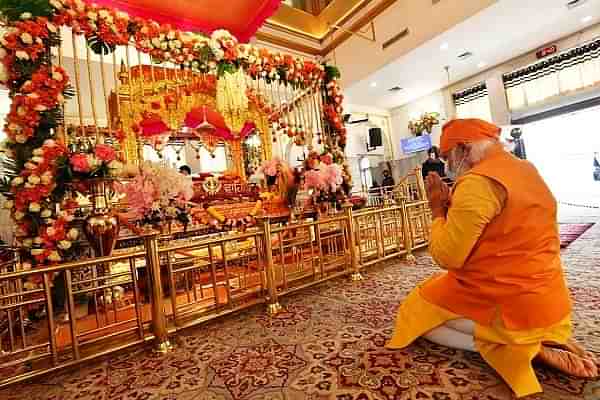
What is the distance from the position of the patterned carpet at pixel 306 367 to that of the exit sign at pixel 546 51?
8882 mm

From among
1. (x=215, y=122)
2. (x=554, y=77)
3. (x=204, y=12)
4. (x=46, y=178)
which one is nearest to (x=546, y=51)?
(x=554, y=77)

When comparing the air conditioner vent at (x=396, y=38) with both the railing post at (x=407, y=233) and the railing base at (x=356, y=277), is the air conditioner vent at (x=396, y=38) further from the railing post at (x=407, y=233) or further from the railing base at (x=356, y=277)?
the railing base at (x=356, y=277)

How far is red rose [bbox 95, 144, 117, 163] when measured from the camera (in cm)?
234

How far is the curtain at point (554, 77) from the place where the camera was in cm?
756

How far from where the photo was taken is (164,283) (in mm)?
2805

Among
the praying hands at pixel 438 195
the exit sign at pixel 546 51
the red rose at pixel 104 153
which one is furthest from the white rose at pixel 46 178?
the exit sign at pixel 546 51

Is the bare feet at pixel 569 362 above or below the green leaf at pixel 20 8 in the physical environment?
below

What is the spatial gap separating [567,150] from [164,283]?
42.2 feet

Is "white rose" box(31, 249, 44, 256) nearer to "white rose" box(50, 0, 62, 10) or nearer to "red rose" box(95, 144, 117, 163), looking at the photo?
"red rose" box(95, 144, 117, 163)

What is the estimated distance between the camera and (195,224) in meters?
3.39

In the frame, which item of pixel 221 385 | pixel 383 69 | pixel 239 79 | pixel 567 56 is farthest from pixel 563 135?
pixel 221 385

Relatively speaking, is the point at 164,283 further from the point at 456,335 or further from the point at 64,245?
the point at 456,335

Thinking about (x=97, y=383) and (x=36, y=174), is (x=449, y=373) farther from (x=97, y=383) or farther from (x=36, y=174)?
(x=36, y=174)

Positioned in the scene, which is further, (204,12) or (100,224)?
(204,12)
